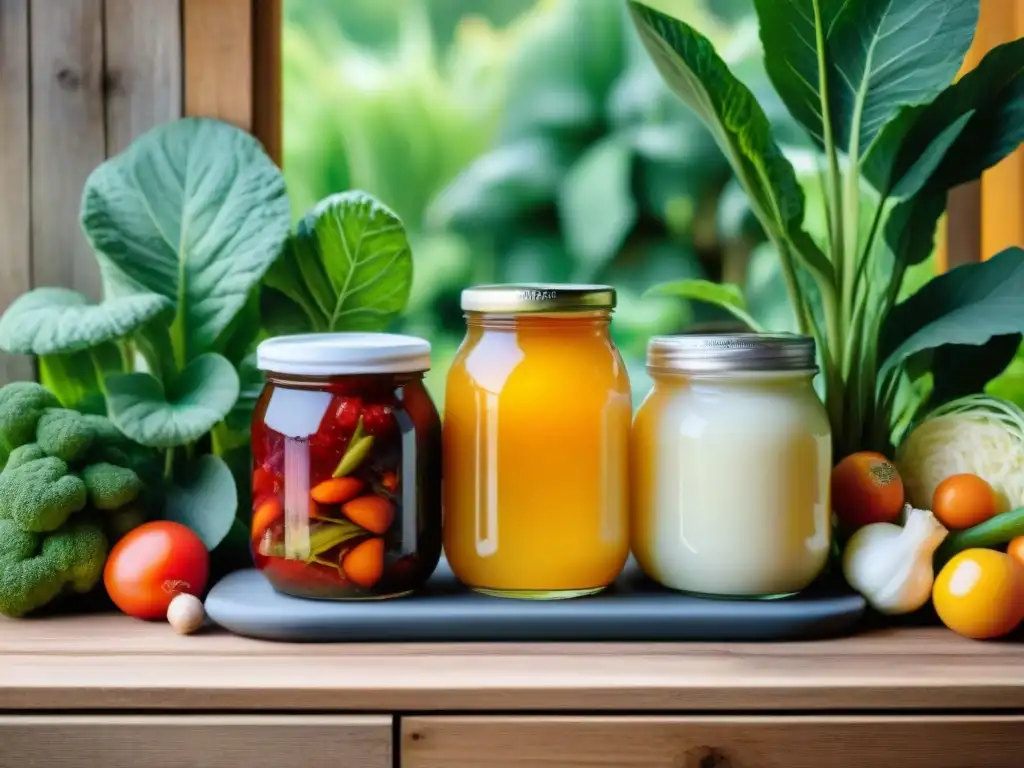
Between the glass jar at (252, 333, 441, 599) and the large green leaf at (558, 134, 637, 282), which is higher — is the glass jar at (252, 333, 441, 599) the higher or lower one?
the lower one

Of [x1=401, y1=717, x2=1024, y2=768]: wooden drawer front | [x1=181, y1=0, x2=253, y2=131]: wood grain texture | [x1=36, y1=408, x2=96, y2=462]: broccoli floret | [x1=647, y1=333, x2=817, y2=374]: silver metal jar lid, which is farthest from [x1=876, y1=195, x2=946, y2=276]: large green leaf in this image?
[x1=36, y1=408, x2=96, y2=462]: broccoli floret

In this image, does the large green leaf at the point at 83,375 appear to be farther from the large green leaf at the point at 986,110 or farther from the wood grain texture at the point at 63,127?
the large green leaf at the point at 986,110

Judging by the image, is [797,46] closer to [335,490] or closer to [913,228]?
[913,228]

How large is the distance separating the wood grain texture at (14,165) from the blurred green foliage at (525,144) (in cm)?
28

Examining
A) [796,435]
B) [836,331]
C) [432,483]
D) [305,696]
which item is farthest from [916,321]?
[305,696]

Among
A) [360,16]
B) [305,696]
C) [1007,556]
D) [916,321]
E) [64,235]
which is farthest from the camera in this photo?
[360,16]

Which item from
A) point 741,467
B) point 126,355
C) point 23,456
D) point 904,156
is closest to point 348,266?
point 126,355

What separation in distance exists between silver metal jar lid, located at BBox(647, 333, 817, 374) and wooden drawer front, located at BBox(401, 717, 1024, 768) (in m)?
0.27

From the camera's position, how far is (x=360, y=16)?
1.21m

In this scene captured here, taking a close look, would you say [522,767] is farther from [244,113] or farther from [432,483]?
[244,113]

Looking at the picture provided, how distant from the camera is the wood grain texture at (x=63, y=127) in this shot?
109cm

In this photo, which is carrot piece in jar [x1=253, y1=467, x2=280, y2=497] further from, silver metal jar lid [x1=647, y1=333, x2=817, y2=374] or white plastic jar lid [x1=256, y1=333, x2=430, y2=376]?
silver metal jar lid [x1=647, y1=333, x2=817, y2=374]

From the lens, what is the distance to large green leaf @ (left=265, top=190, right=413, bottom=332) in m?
1.01

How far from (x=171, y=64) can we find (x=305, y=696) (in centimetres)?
71
